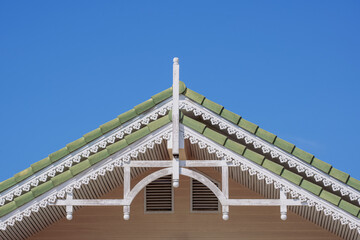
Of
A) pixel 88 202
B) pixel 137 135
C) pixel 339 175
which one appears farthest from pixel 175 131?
pixel 339 175

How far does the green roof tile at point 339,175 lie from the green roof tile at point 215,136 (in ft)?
7.38

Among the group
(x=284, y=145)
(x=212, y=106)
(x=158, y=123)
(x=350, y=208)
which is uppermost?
(x=212, y=106)

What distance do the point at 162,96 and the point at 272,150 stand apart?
8.21ft

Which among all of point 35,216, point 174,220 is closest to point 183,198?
point 174,220

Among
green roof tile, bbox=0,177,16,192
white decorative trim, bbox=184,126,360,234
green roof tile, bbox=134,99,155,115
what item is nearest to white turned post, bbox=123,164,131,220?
green roof tile, bbox=134,99,155,115

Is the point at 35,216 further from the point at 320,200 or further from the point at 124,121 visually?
the point at 320,200

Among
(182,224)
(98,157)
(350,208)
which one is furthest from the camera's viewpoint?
(182,224)

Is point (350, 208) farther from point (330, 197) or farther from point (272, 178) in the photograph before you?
point (272, 178)

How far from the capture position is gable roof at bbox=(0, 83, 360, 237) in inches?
647

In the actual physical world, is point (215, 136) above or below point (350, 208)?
above

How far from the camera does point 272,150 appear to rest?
1670 cm

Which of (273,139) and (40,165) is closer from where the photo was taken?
(273,139)

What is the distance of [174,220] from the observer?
61.0 feet

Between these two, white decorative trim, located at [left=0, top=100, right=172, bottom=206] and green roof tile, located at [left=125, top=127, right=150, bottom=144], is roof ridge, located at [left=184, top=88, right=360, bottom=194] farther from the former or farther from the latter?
green roof tile, located at [left=125, top=127, right=150, bottom=144]
